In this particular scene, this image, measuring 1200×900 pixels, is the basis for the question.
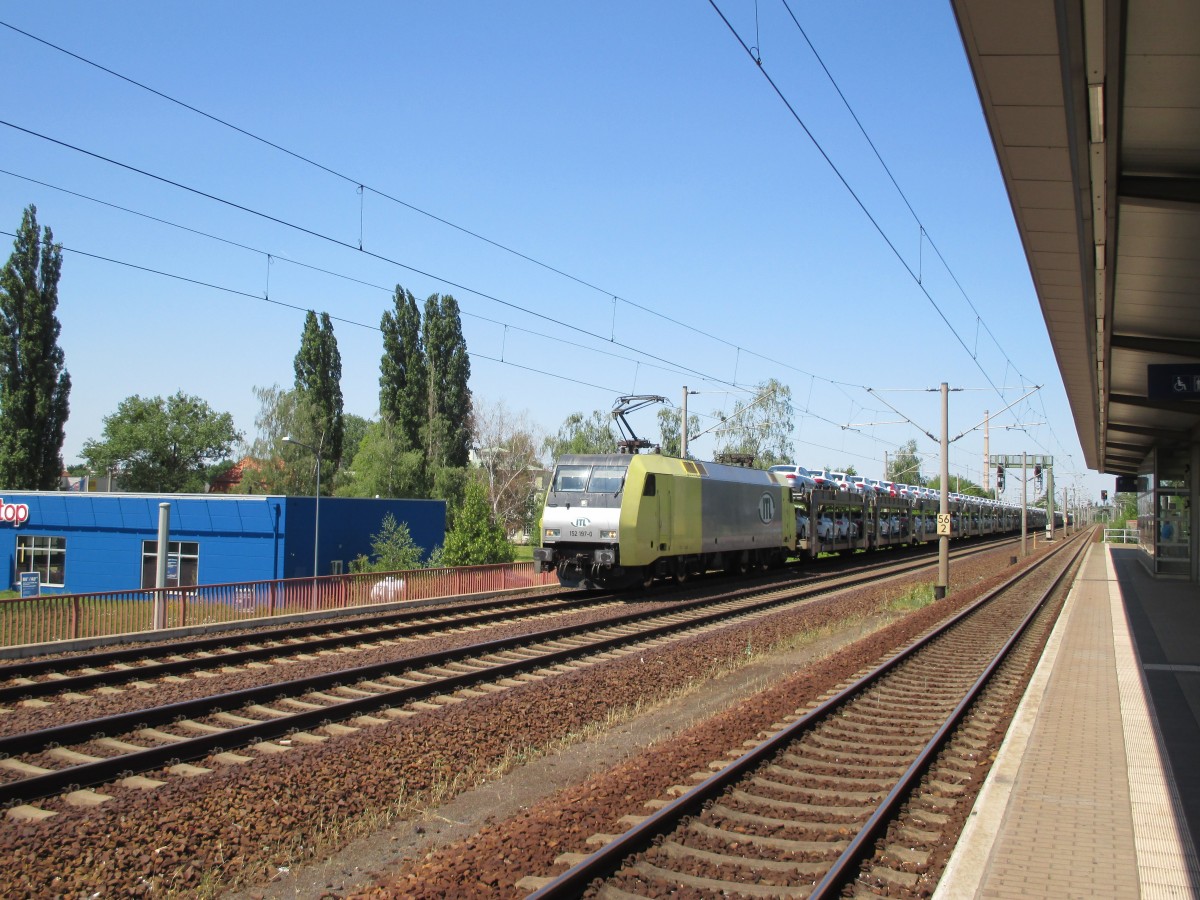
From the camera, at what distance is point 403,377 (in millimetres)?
56250

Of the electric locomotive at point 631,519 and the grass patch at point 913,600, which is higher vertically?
the electric locomotive at point 631,519

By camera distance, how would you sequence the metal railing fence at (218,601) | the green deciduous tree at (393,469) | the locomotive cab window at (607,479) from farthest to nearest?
the green deciduous tree at (393,469) → the locomotive cab window at (607,479) → the metal railing fence at (218,601)

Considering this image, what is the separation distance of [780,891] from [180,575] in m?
34.9

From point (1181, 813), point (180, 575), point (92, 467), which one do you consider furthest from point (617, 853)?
point (92, 467)

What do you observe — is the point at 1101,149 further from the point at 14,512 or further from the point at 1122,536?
the point at 1122,536

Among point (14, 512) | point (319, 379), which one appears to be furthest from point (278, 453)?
point (14, 512)

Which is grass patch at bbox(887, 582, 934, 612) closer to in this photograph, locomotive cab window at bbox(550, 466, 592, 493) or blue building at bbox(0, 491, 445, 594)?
locomotive cab window at bbox(550, 466, 592, 493)

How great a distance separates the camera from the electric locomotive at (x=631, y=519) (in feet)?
69.1

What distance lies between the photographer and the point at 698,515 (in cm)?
2464

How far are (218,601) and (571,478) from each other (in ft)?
26.5

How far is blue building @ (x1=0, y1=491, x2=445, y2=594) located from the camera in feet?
113

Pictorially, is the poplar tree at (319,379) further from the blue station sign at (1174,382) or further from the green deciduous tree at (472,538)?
the blue station sign at (1174,382)

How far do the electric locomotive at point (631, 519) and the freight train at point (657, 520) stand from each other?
0.02 meters

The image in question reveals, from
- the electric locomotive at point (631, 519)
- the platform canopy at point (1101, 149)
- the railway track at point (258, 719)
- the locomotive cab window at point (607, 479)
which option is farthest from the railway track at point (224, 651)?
the platform canopy at point (1101, 149)
